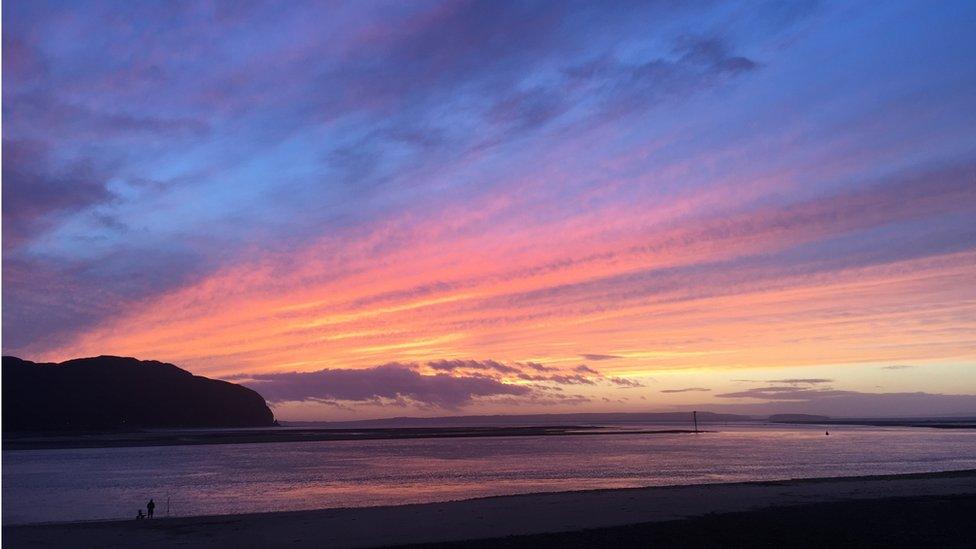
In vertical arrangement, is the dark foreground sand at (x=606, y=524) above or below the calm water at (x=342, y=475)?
above

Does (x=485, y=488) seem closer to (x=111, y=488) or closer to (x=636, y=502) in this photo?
(x=636, y=502)

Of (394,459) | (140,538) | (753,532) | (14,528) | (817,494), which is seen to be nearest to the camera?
(753,532)

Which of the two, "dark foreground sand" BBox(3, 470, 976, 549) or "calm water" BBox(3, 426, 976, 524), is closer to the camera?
"dark foreground sand" BBox(3, 470, 976, 549)

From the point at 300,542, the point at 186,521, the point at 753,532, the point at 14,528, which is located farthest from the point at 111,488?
the point at 753,532

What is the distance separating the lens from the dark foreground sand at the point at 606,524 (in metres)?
20.8

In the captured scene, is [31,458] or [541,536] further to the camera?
[31,458]

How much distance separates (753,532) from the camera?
21578 mm

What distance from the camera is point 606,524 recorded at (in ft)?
79.5

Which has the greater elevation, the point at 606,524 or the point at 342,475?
the point at 606,524

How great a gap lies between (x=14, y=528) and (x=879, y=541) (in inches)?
1280

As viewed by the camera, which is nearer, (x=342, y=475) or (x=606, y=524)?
(x=606, y=524)

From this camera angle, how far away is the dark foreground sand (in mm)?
20781

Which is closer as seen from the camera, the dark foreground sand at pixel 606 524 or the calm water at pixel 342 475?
the dark foreground sand at pixel 606 524

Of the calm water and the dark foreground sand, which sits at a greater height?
the dark foreground sand
